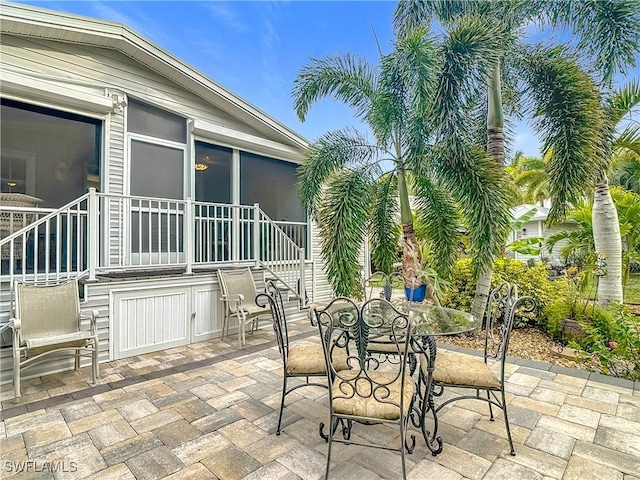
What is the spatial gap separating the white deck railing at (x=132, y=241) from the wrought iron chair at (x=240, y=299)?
375 mm

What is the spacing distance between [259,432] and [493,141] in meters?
5.14

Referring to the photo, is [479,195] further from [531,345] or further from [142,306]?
[142,306]

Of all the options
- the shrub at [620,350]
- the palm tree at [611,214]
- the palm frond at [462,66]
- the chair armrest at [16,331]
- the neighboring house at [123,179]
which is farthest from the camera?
the palm tree at [611,214]

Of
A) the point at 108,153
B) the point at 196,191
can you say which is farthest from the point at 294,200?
the point at 108,153

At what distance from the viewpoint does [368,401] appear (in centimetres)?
212

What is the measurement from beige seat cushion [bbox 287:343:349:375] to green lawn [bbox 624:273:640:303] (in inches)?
363

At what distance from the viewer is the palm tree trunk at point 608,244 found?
5535 mm

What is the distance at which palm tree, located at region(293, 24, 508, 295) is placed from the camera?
15.0ft

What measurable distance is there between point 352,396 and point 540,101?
16.6 ft

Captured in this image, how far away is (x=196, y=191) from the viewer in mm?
6469

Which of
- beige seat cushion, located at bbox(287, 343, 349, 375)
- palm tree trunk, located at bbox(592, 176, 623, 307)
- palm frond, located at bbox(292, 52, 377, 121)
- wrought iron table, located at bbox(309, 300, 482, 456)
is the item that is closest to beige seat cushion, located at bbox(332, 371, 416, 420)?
wrought iron table, located at bbox(309, 300, 482, 456)

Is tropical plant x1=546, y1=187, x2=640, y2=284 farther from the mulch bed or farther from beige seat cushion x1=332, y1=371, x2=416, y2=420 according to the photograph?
beige seat cushion x1=332, y1=371, x2=416, y2=420

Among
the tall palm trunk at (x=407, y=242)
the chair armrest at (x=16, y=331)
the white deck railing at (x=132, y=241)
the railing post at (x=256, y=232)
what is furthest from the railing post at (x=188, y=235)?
the tall palm trunk at (x=407, y=242)

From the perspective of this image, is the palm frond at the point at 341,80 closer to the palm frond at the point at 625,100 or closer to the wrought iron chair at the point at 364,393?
the palm frond at the point at 625,100
